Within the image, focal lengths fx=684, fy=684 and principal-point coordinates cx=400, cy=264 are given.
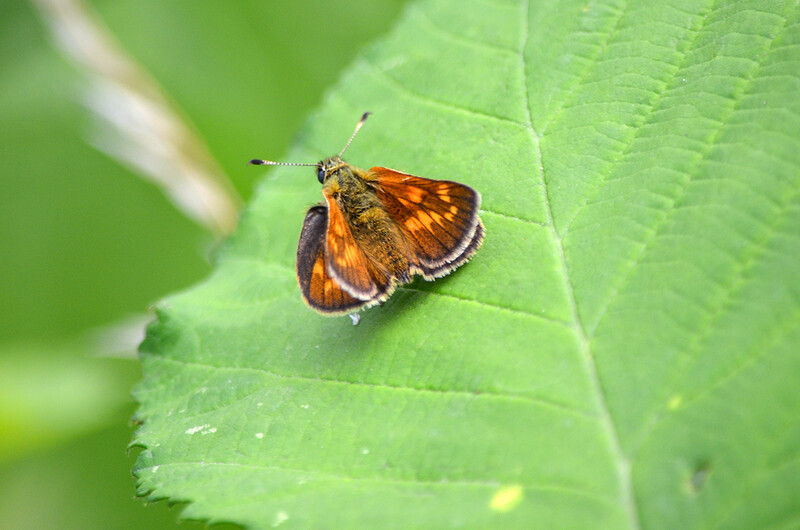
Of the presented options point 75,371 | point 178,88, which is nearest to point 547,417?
point 75,371

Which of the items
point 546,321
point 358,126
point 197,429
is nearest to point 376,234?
point 358,126

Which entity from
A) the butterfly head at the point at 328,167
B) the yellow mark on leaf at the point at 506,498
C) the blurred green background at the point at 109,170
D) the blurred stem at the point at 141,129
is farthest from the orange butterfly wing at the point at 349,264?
the blurred green background at the point at 109,170

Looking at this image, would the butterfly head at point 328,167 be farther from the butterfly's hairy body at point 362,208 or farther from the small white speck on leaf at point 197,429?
the small white speck on leaf at point 197,429

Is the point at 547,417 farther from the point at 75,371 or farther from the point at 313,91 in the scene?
the point at 313,91

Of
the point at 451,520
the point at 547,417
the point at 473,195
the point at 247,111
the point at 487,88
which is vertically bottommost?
the point at 247,111

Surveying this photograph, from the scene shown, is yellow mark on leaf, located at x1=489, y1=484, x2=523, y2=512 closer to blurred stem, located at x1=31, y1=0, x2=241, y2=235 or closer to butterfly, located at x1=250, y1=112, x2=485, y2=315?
butterfly, located at x1=250, y1=112, x2=485, y2=315

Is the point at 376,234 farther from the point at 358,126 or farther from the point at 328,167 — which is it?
the point at 358,126
